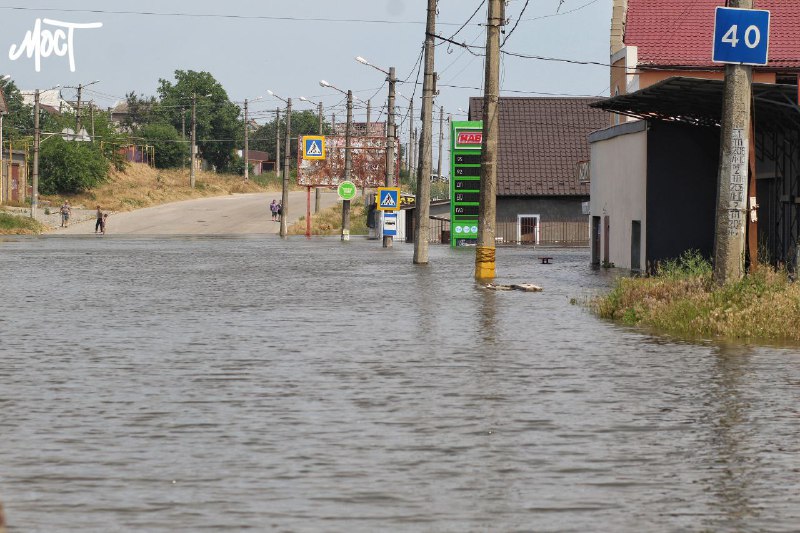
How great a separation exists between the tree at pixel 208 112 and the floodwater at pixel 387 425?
13682 centimetres

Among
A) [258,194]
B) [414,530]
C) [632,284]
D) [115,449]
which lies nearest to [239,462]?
[115,449]

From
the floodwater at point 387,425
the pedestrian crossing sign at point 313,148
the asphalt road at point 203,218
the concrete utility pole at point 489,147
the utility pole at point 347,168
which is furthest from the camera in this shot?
the asphalt road at point 203,218

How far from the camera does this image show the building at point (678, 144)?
32.8m

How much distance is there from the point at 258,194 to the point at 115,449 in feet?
437

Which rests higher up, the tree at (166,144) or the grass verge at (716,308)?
the tree at (166,144)

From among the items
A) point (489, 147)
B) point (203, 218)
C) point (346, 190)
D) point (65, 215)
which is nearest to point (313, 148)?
point (346, 190)

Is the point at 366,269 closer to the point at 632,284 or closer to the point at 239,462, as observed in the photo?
the point at 632,284

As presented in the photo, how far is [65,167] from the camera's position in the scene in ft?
387

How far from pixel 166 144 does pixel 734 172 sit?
131341 mm

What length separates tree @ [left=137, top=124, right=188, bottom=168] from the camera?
14930 cm

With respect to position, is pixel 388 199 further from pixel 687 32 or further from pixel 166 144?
pixel 166 144

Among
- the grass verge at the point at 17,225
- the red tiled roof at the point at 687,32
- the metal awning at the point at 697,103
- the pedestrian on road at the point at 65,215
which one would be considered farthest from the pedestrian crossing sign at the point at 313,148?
the metal awning at the point at 697,103

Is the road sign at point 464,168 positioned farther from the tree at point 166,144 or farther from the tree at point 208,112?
the tree at point 208,112

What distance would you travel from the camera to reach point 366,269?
44.4 m
